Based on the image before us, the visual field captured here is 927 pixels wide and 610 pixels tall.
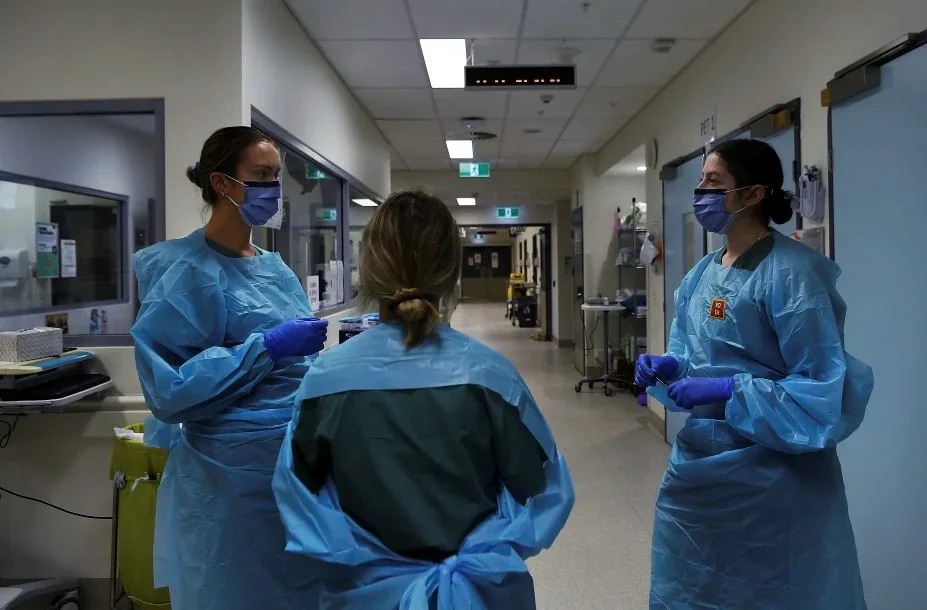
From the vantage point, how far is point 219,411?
1.62 m

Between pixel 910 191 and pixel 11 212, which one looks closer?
pixel 910 191

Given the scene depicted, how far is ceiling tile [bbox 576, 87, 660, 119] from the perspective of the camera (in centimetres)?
500

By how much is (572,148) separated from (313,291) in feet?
14.9

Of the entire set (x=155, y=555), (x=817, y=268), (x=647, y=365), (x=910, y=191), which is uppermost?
(x=910, y=191)

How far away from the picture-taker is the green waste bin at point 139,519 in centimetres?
235

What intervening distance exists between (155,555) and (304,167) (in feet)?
9.53

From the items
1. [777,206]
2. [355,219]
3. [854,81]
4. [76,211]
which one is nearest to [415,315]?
[777,206]

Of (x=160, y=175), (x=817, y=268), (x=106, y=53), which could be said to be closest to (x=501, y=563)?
(x=817, y=268)

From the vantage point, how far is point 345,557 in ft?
3.31

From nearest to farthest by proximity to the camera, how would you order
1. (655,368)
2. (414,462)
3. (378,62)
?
(414,462)
(655,368)
(378,62)

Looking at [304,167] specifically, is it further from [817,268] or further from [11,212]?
[817,268]

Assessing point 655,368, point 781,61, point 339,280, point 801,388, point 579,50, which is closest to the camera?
point 801,388

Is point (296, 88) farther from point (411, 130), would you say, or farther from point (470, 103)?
point (411, 130)

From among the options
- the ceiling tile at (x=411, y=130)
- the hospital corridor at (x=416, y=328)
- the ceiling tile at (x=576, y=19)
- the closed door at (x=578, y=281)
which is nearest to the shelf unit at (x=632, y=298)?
the closed door at (x=578, y=281)
